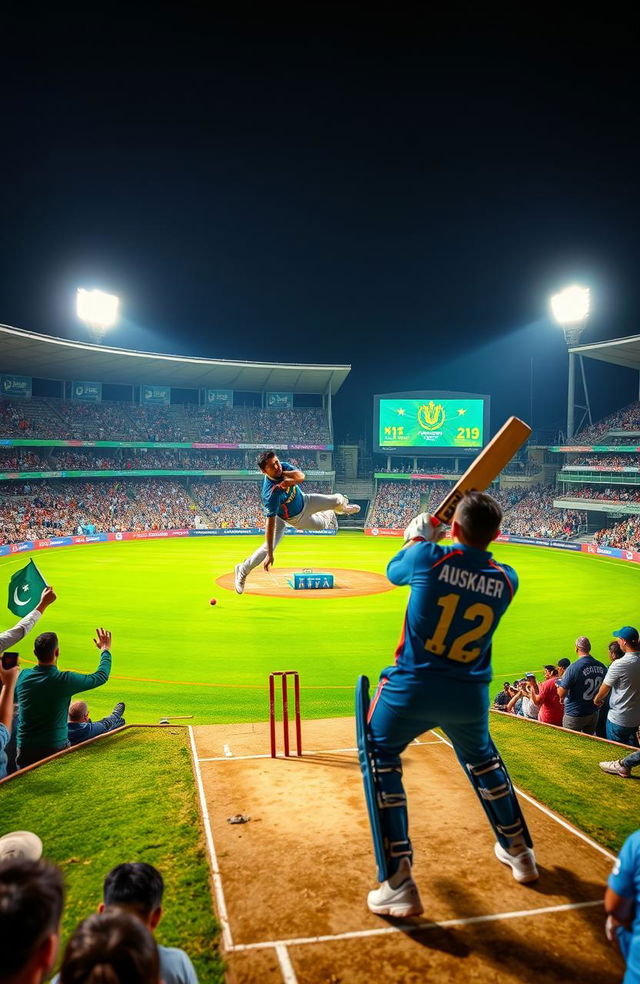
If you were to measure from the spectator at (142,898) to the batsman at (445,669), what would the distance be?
70.0 inches

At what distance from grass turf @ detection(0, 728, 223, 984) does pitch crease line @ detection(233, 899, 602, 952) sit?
33 centimetres

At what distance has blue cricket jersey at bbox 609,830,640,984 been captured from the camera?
2.74m

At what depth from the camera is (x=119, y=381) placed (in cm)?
5831

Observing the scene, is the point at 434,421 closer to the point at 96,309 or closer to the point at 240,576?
the point at 96,309

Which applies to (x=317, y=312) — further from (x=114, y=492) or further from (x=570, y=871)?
(x=570, y=871)

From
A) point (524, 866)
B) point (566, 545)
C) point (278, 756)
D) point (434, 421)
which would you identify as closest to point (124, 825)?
point (278, 756)

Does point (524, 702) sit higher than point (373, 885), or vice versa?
point (373, 885)

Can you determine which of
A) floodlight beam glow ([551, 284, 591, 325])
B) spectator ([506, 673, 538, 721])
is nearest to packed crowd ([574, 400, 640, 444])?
floodlight beam glow ([551, 284, 591, 325])

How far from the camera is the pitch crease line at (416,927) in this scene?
3680 mm

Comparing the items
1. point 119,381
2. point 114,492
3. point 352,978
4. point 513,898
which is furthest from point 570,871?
point 119,381

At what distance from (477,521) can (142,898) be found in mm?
2910

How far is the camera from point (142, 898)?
2756mm

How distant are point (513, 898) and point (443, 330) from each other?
207ft

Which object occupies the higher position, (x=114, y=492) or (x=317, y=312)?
(x=317, y=312)
